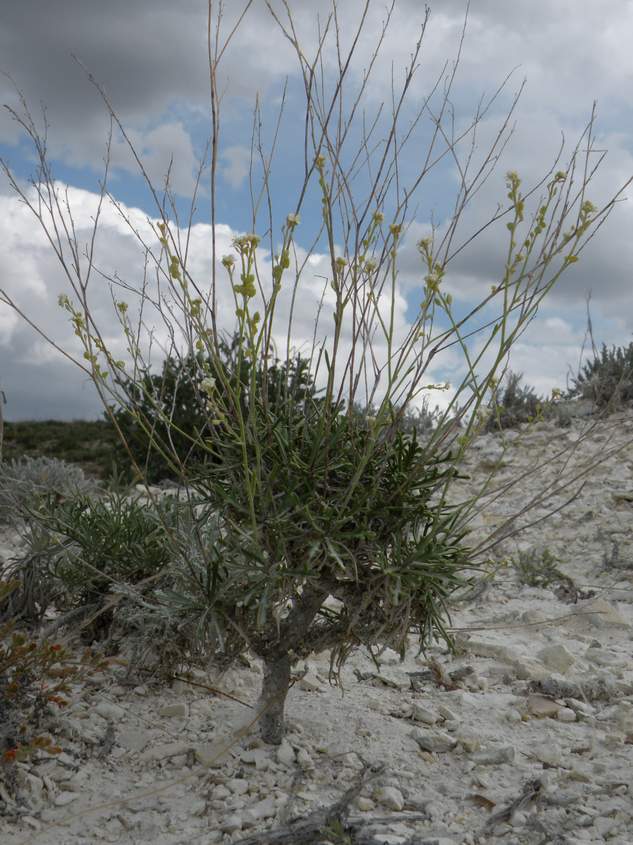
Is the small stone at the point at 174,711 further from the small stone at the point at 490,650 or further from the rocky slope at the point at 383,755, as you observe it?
the small stone at the point at 490,650

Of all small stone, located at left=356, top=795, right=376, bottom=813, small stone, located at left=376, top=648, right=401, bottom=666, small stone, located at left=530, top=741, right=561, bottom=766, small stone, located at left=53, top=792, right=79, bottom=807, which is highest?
small stone, located at left=376, top=648, right=401, bottom=666

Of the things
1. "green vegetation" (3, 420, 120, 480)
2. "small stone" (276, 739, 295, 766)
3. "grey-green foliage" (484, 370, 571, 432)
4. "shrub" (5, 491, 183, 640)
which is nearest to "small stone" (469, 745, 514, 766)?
"small stone" (276, 739, 295, 766)

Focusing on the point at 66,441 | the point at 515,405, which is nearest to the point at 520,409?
the point at 515,405

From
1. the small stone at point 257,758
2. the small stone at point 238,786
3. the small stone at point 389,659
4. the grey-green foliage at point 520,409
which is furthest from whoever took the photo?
the grey-green foliage at point 520,409

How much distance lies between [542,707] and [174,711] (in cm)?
160

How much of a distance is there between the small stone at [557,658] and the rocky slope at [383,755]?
1 cm

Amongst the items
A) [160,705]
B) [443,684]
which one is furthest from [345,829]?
[443,684]

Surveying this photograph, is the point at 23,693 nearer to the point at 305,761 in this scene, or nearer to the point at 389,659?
the point at 305,761

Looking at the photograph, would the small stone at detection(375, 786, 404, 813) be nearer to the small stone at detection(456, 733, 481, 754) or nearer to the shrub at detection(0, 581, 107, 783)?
the small stone at detection(456, 733, 481, 754)

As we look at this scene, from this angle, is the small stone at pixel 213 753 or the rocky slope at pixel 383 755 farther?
the small stone at pixel 213 753

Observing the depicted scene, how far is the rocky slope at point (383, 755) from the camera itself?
249 centimetres

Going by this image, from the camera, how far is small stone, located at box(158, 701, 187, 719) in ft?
10.2

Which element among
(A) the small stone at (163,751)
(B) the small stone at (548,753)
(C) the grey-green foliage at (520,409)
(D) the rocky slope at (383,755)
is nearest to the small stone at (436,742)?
(D) the rocky slope at (383,755)

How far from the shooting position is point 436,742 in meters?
3.06
